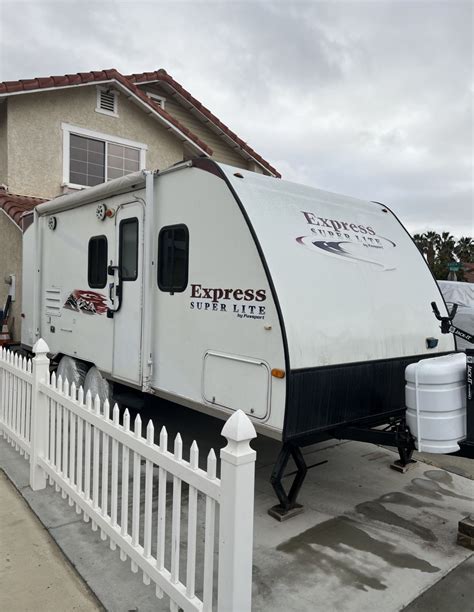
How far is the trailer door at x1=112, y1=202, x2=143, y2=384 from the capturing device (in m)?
5.01

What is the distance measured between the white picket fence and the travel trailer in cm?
99

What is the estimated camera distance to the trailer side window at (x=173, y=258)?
4504 millimetres

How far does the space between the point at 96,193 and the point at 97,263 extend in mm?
809

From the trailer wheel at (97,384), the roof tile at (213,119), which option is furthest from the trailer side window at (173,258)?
the roof tile at (213,119)

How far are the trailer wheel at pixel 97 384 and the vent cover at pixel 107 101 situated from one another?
324 inches

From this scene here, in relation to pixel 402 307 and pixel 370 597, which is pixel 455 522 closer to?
pixel 370 597

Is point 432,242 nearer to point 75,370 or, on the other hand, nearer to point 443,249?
point 443,249

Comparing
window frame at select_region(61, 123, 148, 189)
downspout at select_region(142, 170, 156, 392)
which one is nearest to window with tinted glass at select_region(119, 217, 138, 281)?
downspout at select_region(142, 170, 156, 392)

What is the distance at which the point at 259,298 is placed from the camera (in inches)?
146

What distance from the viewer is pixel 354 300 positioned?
4129 mm

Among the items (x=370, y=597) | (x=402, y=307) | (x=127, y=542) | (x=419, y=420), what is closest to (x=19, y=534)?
(x=127, y=542)

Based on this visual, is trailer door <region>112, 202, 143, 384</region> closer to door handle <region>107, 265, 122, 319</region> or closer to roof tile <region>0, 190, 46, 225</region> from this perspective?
door handle <region>107, 265, 122, 319</region>

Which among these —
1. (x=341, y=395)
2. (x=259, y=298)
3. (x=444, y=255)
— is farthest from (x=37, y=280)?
(x=444, y=255)

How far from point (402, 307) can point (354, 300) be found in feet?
2.32
